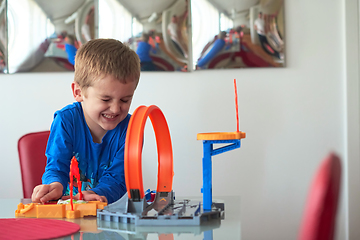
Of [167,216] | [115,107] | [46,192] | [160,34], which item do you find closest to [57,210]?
[46,192]

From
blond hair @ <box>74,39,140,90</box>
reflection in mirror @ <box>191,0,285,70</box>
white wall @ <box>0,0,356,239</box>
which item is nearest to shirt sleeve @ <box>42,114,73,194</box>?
blond hair @ <box>74,39,140,90</box>

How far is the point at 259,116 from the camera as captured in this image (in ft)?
6.11

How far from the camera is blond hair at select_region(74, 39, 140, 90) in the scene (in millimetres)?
1029

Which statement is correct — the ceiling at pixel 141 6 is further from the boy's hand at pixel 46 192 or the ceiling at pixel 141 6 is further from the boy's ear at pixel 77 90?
the boy's hand at pixel 46 192

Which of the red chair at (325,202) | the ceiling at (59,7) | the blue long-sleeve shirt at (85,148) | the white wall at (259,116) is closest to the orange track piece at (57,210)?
the blue long-sleeve shirt at (85,148)

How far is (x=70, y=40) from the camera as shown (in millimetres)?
1864

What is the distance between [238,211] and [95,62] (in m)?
0.58

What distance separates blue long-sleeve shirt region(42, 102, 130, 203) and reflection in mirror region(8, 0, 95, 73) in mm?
756

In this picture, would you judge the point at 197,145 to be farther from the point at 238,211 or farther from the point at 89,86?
the point at 238,211

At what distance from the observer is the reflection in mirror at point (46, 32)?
6.12 feet

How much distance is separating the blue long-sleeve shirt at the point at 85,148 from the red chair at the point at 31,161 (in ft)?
1.28

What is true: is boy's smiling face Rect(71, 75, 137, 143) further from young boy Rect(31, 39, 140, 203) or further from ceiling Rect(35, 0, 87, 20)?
ceiling Rect(35, 0, 87, 20)

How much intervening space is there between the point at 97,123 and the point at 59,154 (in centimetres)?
17

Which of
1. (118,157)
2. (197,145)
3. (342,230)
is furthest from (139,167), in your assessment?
(342,230)
